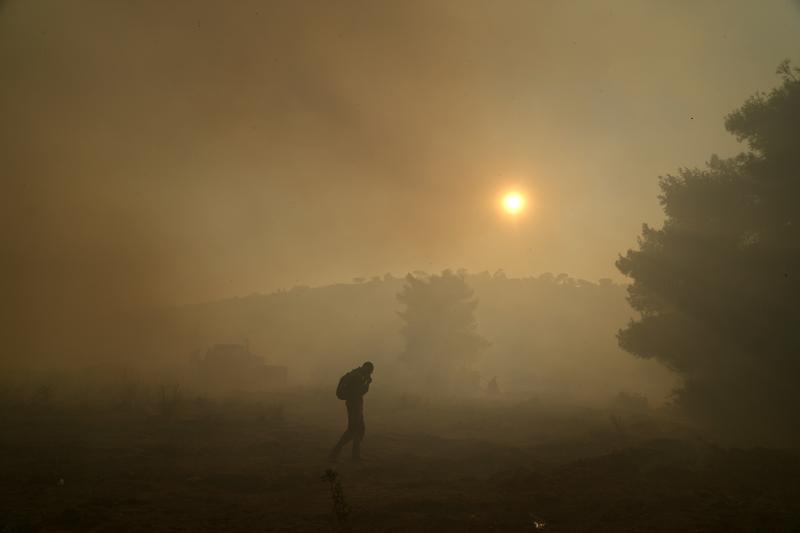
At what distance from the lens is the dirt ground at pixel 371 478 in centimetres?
585

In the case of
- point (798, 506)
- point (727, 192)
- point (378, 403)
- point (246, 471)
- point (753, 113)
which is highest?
point (753, 113)

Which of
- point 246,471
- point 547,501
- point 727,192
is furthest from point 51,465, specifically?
point 727,192

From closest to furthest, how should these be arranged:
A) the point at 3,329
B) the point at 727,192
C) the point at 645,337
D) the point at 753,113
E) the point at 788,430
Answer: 1. the point at 788,430
2. the point at 753,113
3. the point at 727,192
4. the point at 645,337
5. the point at 3,329

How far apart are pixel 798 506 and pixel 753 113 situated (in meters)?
14.1

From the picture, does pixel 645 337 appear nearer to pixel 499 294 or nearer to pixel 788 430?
pixel 788 430

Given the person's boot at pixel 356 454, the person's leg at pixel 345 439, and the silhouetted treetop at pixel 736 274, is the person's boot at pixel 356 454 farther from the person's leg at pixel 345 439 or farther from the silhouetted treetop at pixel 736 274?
the silhouetted treetop at pixel 736 274

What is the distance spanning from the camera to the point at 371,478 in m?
8.54

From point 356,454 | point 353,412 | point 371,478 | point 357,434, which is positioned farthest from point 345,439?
point 371,478

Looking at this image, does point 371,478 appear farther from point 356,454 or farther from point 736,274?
point 736,274

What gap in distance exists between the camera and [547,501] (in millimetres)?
6797

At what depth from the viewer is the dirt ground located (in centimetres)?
585

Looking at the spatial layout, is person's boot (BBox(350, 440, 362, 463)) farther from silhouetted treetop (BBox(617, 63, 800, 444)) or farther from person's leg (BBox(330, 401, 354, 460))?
silhouetted treetop (BBox(617, 63, 800, 444))

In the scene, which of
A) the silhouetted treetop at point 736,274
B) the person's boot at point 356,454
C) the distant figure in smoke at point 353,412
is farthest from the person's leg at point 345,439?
the silhouetted treetop at point 736,274

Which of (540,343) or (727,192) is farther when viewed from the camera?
(540,343)
